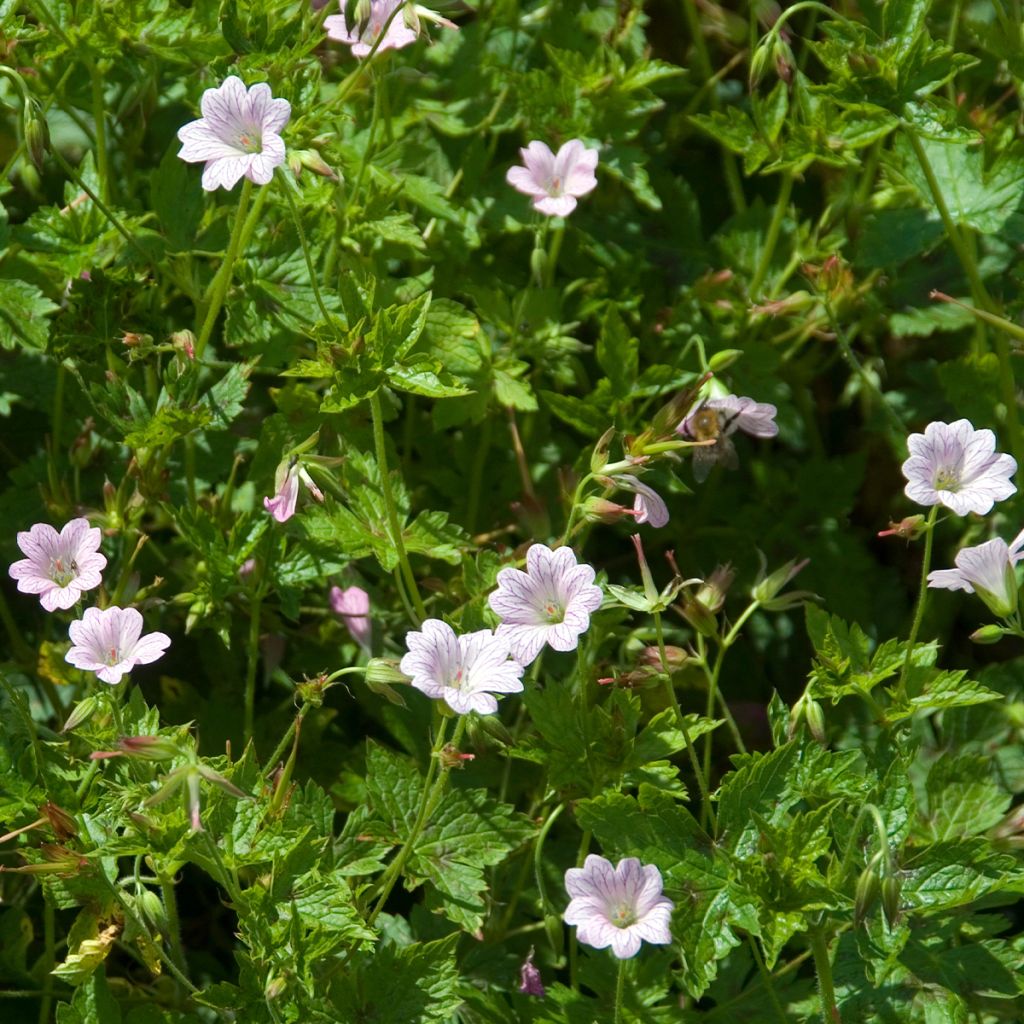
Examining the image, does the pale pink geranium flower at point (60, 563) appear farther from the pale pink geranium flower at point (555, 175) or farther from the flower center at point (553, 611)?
the pale pink geranium flower at point (555, 175)

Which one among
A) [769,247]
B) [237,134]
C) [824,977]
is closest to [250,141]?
[237,134]

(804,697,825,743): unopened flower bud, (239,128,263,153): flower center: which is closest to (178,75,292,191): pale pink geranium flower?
(239,128,263,153): flower center

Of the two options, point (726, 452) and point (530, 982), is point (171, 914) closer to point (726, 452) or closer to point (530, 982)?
point (530, 982)

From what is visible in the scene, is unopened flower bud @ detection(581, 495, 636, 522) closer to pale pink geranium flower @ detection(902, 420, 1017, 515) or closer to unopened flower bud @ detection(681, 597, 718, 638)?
unopened flower bud @ detection(681, 597, 718, 638)

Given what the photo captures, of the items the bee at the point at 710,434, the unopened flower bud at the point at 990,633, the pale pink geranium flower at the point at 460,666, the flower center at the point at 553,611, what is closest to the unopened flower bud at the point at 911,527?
the unopened flower bud at the point at 990,633

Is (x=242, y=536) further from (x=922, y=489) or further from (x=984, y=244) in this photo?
(x=984, y=244)

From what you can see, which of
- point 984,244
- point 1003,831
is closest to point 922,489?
point 1003,831

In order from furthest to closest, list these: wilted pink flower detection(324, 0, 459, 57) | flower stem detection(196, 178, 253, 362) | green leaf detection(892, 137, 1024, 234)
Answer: green leaf detection(892, 137, 1024, 234), wilted pink flower detection(324, 0, 459, 57), flower stem detection(196, 178, 253, 362)
